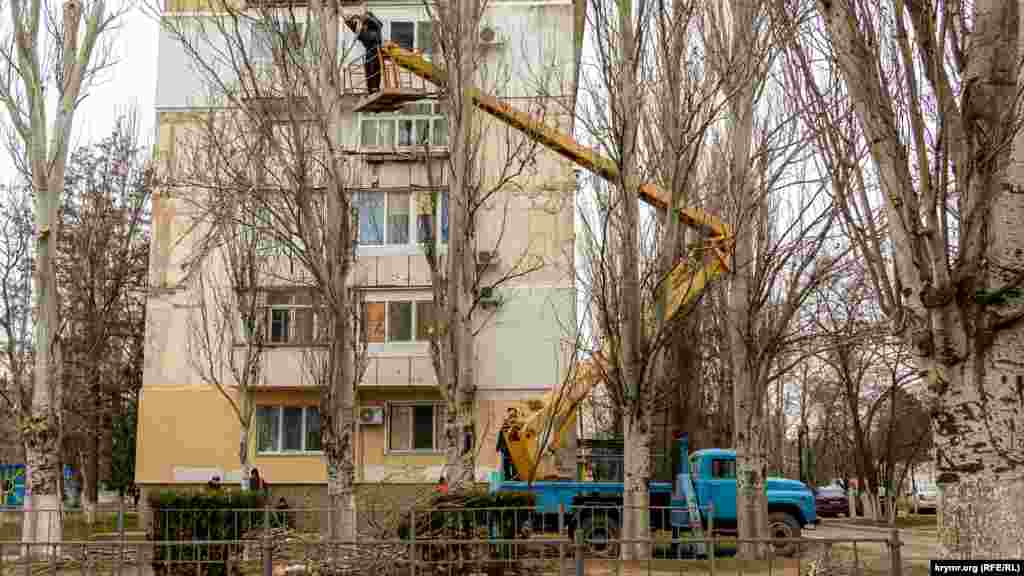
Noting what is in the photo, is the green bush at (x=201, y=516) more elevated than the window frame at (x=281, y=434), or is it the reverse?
the window frame at (x=281, y=434)

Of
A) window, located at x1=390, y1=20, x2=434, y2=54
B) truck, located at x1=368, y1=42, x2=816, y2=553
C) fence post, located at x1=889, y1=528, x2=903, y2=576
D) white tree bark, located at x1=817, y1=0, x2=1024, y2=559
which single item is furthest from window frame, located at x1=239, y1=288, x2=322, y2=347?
white tree bark, located at x1=817, y1=0, x2=1024, y2=559

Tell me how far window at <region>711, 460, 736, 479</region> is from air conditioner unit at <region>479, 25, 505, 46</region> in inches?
475

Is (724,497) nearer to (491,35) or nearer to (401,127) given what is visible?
(401,127)

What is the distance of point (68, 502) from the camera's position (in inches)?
1544

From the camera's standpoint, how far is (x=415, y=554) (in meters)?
12.0

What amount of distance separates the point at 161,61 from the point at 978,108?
24.8m

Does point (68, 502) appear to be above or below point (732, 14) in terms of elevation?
below

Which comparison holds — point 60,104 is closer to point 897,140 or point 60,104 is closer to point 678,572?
point 678,572

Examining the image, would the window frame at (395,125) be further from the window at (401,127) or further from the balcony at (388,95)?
the balcony at (388,95)

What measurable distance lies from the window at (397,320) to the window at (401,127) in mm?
4148

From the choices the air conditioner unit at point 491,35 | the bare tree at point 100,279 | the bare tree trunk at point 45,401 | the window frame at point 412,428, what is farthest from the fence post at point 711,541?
the bare tree at point 100,279

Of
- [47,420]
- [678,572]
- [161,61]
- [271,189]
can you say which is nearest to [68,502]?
[161,61]

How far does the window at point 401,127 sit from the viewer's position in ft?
86.3

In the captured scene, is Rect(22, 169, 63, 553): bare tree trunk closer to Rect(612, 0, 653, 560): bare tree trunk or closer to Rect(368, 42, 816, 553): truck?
Rect(368, 42, 816, 553): truck
